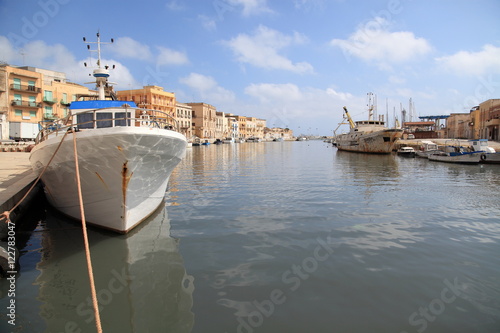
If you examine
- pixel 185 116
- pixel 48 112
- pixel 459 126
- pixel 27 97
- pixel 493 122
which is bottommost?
pixel 493 122

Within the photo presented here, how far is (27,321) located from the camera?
4441mm

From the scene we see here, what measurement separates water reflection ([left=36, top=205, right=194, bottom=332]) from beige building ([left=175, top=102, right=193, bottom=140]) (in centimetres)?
8101

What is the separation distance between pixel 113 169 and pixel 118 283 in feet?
9.14

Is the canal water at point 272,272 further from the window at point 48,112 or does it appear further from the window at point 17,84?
the window at point 48,112

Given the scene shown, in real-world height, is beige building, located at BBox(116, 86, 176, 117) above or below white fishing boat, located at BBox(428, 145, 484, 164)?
above

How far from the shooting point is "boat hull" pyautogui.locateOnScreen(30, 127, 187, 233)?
22.7ft

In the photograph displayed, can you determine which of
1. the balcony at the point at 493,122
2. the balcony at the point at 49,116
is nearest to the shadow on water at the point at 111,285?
the balcony at the point at 49,116

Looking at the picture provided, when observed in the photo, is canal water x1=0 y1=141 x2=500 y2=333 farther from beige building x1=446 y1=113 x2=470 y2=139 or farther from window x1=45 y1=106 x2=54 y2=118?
beige building x1=446 y1=113 x2=470 y2=139

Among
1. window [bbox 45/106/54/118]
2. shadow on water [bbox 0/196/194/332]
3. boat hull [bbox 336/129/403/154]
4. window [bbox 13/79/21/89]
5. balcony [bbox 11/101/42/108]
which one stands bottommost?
shadow on water [bbox 0/196/194/332]

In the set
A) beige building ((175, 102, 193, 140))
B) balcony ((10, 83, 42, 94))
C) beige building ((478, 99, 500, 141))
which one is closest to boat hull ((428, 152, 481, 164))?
beige building ((478, 99, 500, 141))

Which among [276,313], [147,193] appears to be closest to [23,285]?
[147,193]

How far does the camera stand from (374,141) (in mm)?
43750

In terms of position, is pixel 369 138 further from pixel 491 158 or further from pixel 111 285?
pixel 111 285

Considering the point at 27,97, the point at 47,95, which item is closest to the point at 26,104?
the point at 27,97
